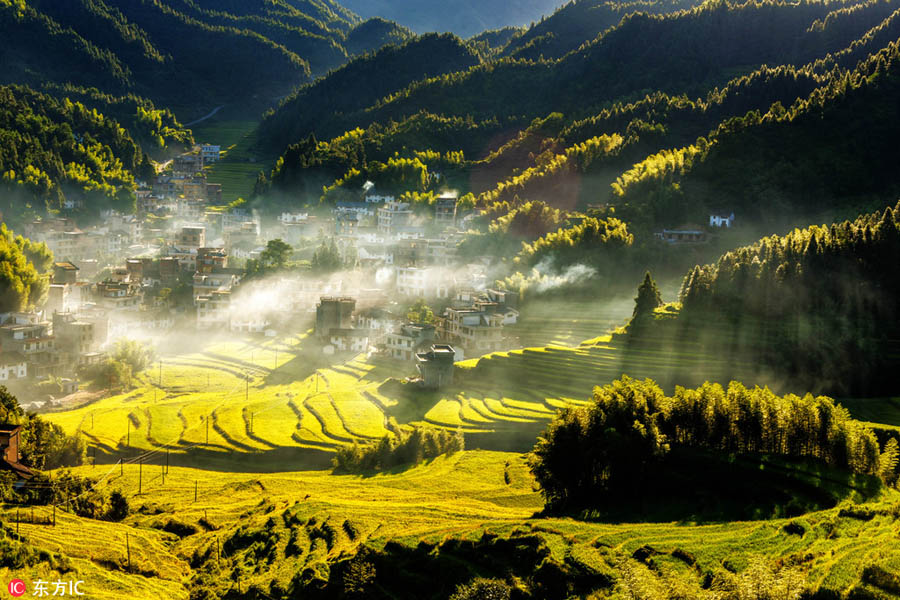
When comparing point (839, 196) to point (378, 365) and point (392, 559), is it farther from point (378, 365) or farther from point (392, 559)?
point (392, 559)

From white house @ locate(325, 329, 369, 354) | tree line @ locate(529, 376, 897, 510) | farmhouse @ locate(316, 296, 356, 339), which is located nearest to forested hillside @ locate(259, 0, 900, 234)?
farmhouse @ locate(316, 296, 356, 339)

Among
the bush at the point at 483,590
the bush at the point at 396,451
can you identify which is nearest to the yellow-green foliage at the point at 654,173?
the bush at the point at 396,451

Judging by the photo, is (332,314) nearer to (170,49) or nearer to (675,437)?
(675,437)

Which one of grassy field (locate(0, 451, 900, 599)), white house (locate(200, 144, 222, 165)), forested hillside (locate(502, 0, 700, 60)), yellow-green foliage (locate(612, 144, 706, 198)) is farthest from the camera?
forested hillside (locate(502, 0, 700, 60))

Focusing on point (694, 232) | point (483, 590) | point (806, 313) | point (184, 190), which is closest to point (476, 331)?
point (806, 313)

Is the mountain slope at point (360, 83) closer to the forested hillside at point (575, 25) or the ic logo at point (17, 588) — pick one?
the forested hillside at point (575, 25)

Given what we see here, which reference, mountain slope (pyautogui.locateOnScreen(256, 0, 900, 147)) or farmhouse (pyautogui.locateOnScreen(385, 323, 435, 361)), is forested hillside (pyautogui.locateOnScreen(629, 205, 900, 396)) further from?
mountain slope (pyautogui.locateOnScreen(256, 0, 900, 147))
